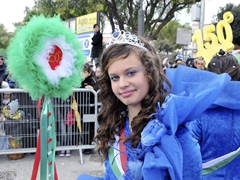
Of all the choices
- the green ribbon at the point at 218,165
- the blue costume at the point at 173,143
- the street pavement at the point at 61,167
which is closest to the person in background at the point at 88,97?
the street pavement at the point at 61,167

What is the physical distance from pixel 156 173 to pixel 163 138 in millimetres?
134

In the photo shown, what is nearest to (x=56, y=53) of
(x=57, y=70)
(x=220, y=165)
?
(x=57, y=70)

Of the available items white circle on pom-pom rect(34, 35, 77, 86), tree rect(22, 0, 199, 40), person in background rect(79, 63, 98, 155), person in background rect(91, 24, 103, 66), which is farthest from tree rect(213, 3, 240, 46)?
white circle on pom-pom rect(34, 35, 77, 86)

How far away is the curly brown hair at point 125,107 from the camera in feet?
4.24

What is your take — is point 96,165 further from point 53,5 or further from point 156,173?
point 53,5

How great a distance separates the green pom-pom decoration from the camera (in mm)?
2332

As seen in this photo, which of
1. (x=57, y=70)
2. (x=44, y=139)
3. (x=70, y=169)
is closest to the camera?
(x=57, y=70)

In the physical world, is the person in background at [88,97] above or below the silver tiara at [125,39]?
below

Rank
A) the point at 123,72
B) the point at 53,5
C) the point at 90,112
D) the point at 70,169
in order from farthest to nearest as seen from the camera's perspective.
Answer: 1. the point at 53,5
2. the point at 90,112
3. the point at 70,169
4. the point at 123,72

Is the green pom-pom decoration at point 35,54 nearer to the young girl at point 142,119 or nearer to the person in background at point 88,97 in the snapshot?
the young girl at point 142,119

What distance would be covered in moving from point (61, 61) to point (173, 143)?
1743mm

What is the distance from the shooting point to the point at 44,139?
265cm

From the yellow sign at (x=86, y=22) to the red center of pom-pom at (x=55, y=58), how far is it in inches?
355

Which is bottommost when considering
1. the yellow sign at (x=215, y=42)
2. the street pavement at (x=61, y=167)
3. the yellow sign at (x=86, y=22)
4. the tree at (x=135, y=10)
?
the street pavement at (x=61, y=167)
